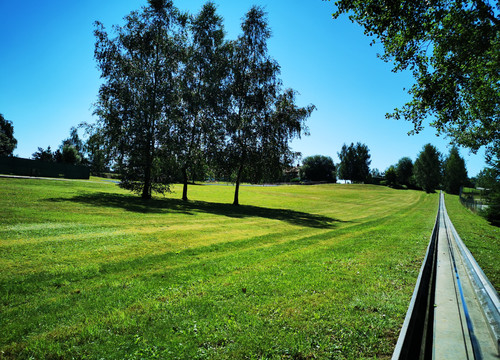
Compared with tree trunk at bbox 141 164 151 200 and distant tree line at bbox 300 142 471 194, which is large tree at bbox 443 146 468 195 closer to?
distant tree line at bbox 300 142 471 194

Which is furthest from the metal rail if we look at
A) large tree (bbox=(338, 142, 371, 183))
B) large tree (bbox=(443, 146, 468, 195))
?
large tree (bbox=(338, 142, 371, 183))

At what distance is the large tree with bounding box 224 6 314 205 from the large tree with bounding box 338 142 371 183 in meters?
99.2

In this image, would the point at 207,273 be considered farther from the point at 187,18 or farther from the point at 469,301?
the point at 187,18

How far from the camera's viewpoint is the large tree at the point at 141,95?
72.0ft

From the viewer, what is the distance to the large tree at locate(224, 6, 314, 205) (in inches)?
993

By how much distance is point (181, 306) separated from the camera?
4473 mm

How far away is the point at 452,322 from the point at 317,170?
129 metres

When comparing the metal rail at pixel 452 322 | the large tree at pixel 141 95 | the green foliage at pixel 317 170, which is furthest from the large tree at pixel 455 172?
the metal rail at pixel 452 322

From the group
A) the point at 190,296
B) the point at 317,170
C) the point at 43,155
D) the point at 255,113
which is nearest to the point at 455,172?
the point at 317,170

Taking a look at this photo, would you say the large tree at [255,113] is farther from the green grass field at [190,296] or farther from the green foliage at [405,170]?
the green foliage at [405,170]

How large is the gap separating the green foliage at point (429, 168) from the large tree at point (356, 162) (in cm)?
2752

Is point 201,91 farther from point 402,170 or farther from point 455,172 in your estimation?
point 402,170

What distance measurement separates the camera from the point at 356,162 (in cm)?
11706

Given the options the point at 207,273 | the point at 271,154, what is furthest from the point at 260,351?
the point at 271,154
